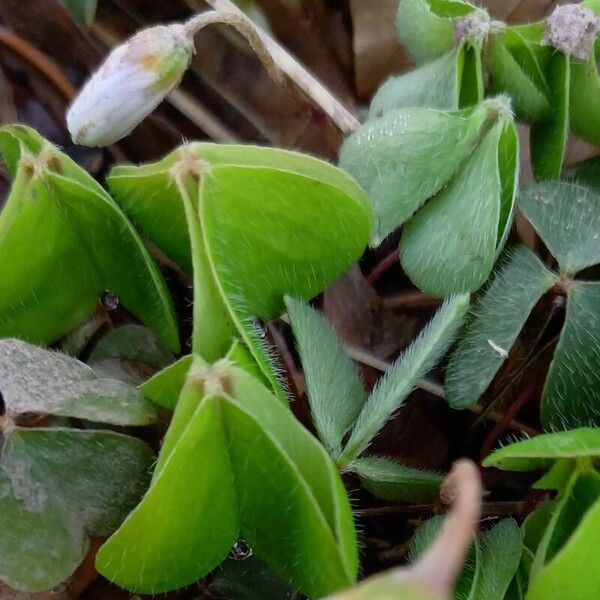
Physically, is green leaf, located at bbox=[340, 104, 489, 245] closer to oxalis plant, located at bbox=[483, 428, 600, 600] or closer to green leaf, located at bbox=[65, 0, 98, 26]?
oxalis plant, located at bbox=[483, 428, 600, 600]

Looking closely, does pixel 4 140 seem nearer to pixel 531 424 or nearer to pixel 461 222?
pixel 461 222

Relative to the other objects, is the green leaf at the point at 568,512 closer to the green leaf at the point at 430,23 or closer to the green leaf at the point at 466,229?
the green leaf at the point at 466,229

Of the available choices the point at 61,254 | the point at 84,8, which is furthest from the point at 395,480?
the point at 84,8

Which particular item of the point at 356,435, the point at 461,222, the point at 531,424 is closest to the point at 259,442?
the point at 356,435

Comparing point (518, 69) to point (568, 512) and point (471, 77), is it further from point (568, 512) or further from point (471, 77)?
point (568, 512)

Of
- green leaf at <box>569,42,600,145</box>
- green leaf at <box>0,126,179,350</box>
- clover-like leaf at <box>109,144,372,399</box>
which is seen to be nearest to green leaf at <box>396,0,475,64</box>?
green leaf at <box>569,42,600,145</box>

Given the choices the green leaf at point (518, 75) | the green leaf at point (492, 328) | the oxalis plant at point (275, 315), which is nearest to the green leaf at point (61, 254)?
the oxalis plant at point (275, 315)

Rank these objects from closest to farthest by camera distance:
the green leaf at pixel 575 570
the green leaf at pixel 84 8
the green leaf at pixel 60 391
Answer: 1. the green leaf at pixel 575 570
2. the green leaf at pixel 60 391
3. the green leaf at pixel 84 8
